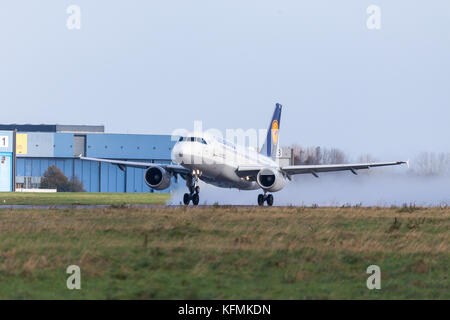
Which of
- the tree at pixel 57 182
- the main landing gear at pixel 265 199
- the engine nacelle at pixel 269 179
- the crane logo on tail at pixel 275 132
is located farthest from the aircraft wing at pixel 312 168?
the tree at pixel 57 182

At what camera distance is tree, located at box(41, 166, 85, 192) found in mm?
109625

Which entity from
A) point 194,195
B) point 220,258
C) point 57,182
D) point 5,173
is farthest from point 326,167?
point 5,173

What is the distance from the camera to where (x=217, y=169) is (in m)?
48.1

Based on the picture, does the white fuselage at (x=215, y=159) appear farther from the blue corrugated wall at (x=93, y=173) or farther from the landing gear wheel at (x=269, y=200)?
the blue corrugated wall at (x=93, y=173)

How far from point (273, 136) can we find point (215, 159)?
1594cm

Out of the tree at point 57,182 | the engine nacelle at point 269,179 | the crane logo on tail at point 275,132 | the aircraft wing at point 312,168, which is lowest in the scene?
the engine nacelle at point 269,179

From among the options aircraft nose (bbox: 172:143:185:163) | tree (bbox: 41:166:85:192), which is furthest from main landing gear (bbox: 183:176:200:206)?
tree (bbox: 41:166:85:192)

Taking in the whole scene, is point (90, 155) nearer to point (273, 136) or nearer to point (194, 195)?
point (273, 136)

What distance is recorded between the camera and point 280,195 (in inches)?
2372

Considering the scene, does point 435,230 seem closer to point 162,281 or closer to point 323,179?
point 162,281

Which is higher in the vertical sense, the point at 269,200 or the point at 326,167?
the point at 326,167

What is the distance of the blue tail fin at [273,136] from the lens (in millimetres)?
62094

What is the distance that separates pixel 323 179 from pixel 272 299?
47.1 metres

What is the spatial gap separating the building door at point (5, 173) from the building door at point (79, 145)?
9.70 metres
